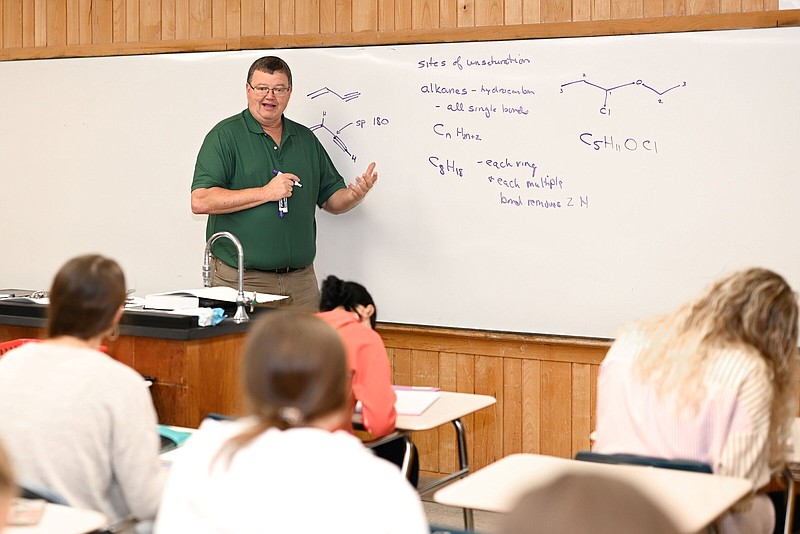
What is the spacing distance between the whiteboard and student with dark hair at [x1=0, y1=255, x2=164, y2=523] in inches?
93.5

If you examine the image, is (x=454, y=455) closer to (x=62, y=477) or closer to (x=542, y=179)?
(x=542, y=179)

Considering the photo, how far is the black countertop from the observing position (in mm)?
3457

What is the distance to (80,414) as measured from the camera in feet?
7.39

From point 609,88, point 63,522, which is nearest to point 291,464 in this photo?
point 63,522

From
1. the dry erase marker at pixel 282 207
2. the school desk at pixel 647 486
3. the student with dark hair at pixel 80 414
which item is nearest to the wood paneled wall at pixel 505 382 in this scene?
the dry erase marker at pixel 282 207

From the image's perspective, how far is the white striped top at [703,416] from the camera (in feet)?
8.29

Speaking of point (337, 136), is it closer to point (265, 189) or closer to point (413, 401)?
point (265, 189)

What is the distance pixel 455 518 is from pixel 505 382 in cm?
62

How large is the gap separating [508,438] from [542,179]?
114cm

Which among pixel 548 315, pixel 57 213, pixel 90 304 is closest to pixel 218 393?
pixel 90 304

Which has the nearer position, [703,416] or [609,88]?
[703,416]

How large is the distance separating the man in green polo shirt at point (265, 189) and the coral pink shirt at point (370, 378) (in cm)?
140

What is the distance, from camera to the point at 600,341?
171 inches

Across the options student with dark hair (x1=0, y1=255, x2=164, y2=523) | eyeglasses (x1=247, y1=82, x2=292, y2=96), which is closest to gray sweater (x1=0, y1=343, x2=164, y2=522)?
student with dark hair (x1=0, y1=255, x2=164, y2=523)
